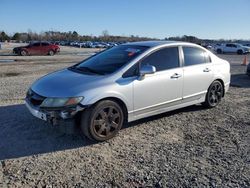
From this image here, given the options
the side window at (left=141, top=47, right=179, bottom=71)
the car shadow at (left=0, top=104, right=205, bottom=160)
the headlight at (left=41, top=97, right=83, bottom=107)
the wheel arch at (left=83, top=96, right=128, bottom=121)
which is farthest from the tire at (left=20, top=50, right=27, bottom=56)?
the headlight at (left=41, top=97, right=83, bottom=107)

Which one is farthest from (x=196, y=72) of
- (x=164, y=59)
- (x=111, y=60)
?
(x=111, y=60)

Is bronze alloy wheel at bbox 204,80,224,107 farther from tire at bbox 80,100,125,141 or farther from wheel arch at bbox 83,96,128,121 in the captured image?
tire at bbox 80,100,125,141

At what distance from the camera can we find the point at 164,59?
590 cm

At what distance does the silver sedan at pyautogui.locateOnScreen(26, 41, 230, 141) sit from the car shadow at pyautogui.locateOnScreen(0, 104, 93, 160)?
406 mm

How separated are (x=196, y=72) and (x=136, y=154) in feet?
8.92

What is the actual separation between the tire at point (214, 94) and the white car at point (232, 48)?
38034mm

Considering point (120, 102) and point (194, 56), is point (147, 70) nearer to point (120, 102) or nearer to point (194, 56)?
point (120, 102)

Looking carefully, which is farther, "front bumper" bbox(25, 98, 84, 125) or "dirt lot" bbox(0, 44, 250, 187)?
"front bumper" bbox(25, 98, 84, 125)

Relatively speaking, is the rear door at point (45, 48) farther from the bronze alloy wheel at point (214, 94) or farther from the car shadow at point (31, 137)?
the bronze alloy wheel at point (214, 94)

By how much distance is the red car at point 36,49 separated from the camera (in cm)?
3203

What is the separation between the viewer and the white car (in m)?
42.2

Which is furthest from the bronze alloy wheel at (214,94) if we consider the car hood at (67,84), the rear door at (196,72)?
the car hood at (67,84)

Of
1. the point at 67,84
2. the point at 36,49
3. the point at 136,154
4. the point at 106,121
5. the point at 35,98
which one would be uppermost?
the point at 36,49

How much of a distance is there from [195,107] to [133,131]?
7.69ft
